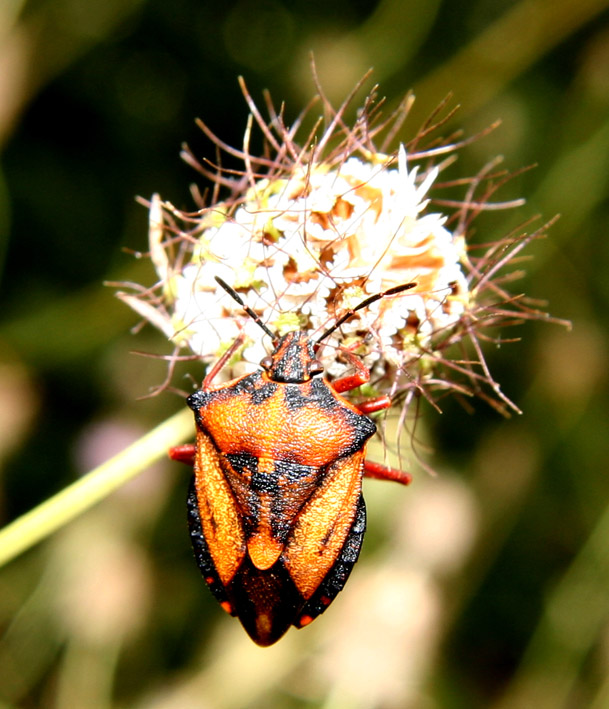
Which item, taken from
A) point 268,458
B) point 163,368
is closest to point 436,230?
point 268,458

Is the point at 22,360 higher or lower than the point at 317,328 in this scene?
lower

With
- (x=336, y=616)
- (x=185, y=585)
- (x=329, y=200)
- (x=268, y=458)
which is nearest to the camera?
(x=268, y=458)

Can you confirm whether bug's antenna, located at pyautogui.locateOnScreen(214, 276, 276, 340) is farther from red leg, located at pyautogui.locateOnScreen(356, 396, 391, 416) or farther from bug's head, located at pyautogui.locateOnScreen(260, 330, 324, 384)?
red leg, located at pyautogui.locateOnScreen(356, 396, 391, 416)

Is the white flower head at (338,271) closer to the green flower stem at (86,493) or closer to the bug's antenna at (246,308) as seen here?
the bug's antenna at (246,308)

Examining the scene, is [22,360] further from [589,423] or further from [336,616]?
[589,423]

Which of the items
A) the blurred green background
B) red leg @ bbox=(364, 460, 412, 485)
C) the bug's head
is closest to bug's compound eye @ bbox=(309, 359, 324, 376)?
the bug's head

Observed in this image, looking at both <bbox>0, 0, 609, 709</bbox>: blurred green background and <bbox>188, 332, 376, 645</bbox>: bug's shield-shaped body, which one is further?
<bbox>0, 0, 609, 709</bbox>: blurred green background

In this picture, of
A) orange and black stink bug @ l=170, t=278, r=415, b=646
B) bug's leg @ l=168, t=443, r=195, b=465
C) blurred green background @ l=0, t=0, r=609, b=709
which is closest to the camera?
orange and black stink bug @ l=170, t=278, r=415, b=646
